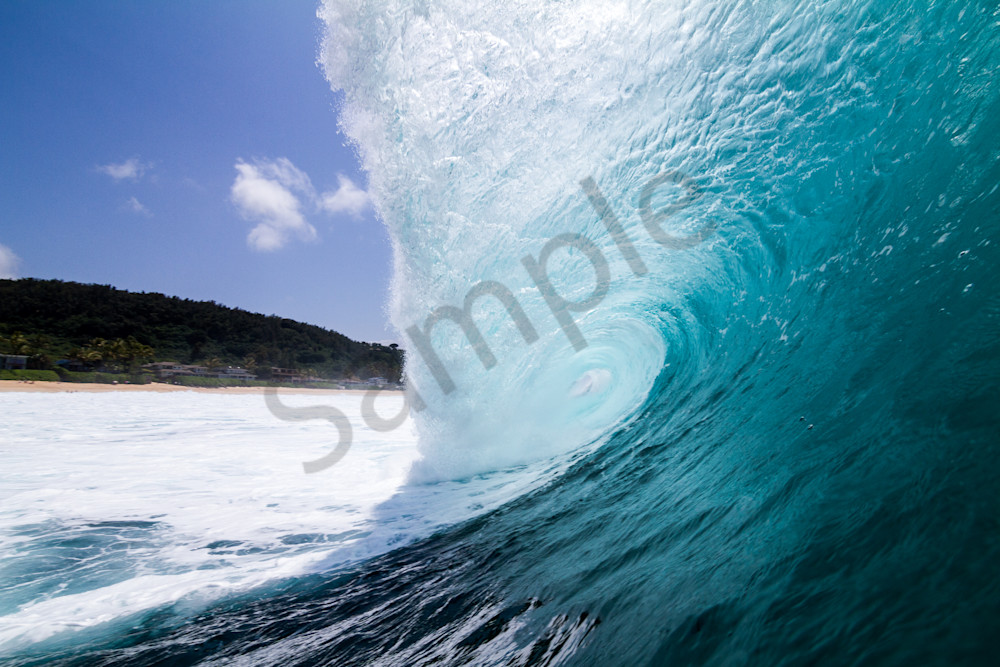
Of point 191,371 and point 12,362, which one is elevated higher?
point 191,371

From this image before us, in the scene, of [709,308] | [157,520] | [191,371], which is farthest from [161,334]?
[709,308]

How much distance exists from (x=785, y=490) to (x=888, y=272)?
2.09 metres

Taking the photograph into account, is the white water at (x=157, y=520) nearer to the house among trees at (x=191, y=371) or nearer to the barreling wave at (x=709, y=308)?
the barreling wave at (x=709, y=308)

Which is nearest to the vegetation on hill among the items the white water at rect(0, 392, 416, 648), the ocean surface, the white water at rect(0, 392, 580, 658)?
the white water at rect(0, 392, 416, 648)

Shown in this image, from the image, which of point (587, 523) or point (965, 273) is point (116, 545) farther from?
point (965, 273)

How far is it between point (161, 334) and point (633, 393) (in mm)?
78669

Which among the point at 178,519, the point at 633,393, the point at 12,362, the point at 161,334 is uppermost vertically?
the point at 161,334

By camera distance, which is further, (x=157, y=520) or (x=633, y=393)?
(x=633, y=393)

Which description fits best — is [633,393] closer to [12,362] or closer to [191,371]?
[12,362]

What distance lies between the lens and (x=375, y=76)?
634cm

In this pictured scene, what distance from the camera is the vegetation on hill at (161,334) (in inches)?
1989

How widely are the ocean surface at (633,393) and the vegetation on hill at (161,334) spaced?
50.8 metres

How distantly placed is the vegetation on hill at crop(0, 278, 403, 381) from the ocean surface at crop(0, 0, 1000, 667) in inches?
2001

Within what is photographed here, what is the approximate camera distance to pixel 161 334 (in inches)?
2640
